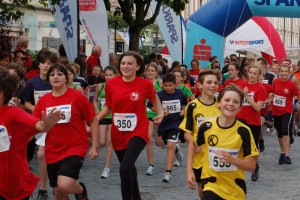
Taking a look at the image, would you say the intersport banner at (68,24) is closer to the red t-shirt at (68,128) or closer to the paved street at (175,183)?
the paved street at (175,183)

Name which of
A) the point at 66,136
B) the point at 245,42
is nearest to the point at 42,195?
the point at 66,136

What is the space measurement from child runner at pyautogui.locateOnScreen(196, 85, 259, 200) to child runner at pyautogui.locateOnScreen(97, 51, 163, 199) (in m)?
1.65

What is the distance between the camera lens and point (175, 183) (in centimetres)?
931

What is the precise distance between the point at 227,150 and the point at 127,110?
6.86ft

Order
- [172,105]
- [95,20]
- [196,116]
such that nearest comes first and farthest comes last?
[196,116] < [172,105] < [95,20]

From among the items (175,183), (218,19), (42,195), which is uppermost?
(218,19)

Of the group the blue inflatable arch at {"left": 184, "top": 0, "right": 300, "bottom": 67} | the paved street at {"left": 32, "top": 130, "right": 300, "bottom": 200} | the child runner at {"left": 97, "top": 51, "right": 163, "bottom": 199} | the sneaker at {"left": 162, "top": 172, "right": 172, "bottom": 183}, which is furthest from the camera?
the blue inflatable arch at {"left": 184, "top": 0, "right": 300, "bottom": 67}

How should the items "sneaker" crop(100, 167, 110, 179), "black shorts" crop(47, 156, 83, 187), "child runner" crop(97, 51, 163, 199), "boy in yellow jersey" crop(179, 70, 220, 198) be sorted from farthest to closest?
"sneaker" crop(100, 167, 110, 179), "child runner" crop(97, 51, 163, 199), "boy in yellow jersey" crop(179, 70, 220, 198), "black shorts" crop(47, 156, 83, 187)

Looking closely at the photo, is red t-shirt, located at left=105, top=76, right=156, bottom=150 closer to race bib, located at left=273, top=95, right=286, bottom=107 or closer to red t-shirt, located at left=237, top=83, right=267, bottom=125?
red t-shirt, located at left=237, top=83, right=267, bottom=125

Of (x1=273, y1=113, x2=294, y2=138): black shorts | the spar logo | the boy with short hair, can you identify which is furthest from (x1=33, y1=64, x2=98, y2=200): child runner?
the spar logo

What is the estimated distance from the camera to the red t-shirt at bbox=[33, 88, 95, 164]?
6.47 metres

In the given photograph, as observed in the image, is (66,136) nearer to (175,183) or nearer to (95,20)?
(175,183)

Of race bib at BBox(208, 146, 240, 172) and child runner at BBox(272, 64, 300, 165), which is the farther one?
child runner at BBox(272, 64, 300, 165)

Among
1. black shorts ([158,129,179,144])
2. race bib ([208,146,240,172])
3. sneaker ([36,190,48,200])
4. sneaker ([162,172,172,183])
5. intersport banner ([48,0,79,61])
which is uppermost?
intersport banner ([48,0,79,61])
